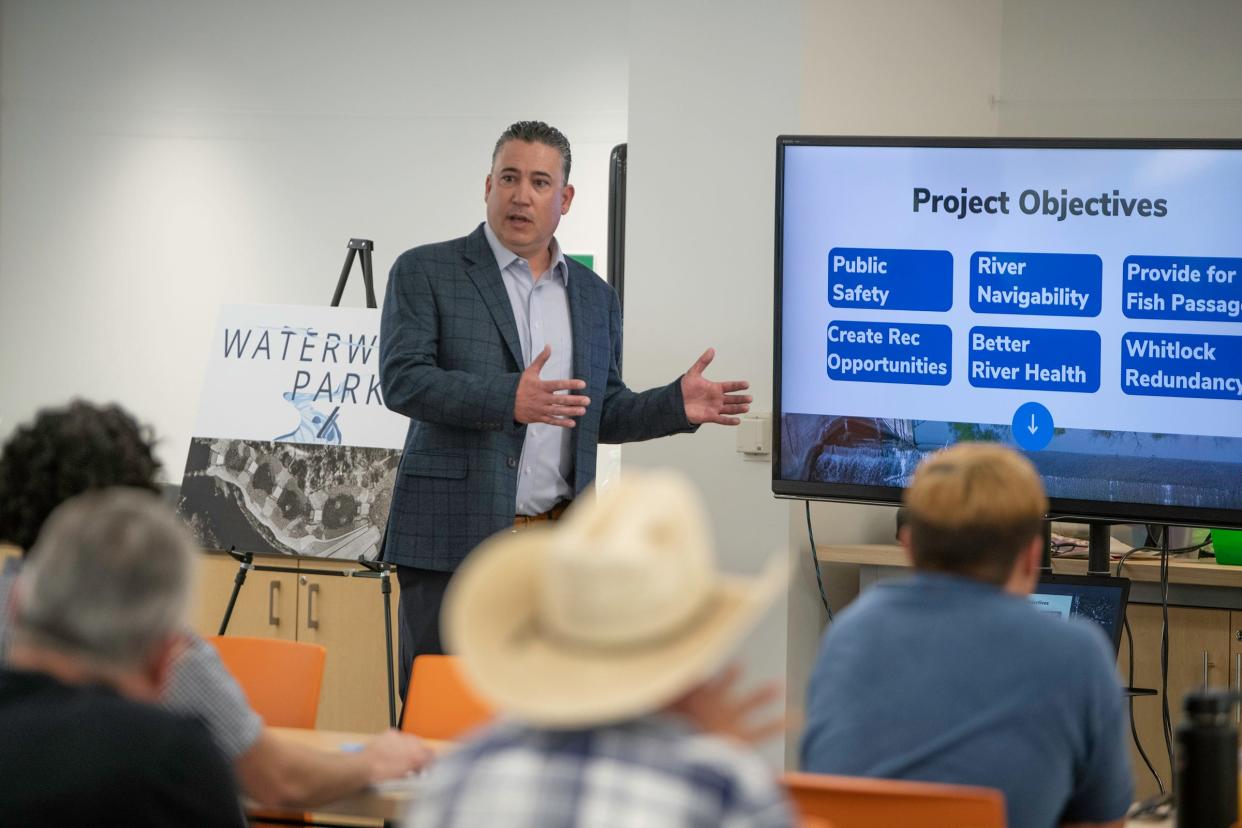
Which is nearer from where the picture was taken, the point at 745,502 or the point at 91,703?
the point at 91,703

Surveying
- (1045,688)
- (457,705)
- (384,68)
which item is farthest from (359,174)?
(1045,688)

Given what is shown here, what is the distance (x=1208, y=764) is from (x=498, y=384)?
207 cm

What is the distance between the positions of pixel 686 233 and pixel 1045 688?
2.72m

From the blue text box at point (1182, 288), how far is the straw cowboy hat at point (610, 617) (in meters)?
2.85

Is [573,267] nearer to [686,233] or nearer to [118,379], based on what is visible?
[686,233]

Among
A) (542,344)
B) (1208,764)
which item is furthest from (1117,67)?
(1208,764)

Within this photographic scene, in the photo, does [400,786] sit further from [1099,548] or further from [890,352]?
[1099,548]

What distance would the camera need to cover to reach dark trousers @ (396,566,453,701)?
3895 millimetres

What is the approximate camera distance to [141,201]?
799 centimetres

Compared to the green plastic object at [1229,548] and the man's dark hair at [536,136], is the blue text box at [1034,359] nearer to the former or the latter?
the green plastic object at [1229,548]

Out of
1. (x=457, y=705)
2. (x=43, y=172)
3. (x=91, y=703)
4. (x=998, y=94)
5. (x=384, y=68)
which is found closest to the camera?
(x=91, y=703)

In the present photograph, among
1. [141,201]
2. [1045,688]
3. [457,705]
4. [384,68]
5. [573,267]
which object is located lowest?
[457,705]

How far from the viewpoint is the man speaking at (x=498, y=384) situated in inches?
151

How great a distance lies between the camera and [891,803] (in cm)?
188
